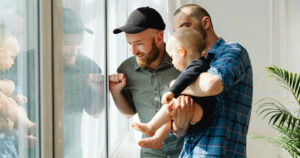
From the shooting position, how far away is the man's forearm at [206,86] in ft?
3.92

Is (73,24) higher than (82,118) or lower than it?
higher

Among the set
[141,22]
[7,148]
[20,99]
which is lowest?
[7,148]

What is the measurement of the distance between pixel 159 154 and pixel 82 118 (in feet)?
1.99

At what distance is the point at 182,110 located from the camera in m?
1.26

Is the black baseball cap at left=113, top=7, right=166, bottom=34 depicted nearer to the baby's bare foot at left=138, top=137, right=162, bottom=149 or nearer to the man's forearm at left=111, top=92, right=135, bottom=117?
the man's forearm at left=111, top=92, right=135, bottom=117

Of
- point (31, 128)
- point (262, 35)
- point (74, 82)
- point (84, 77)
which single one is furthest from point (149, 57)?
point (262, 35)

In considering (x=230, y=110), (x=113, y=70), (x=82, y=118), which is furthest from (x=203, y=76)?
(x=113, y=70)

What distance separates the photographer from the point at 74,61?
149 cm

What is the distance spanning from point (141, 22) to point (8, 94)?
107cm

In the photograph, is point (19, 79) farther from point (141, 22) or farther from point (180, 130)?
point (141, 22)

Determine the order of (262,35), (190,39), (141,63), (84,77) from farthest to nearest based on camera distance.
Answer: (262,35)
(141,63)
(84,77)
(190,39)

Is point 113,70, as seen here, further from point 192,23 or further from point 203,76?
point 203,76

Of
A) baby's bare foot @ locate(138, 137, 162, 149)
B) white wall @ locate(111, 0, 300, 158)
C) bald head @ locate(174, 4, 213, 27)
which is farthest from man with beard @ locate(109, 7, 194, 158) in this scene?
white wall @ locate(111, 0, 300, 158)

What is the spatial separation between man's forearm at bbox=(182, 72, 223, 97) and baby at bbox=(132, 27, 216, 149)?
25 mm
